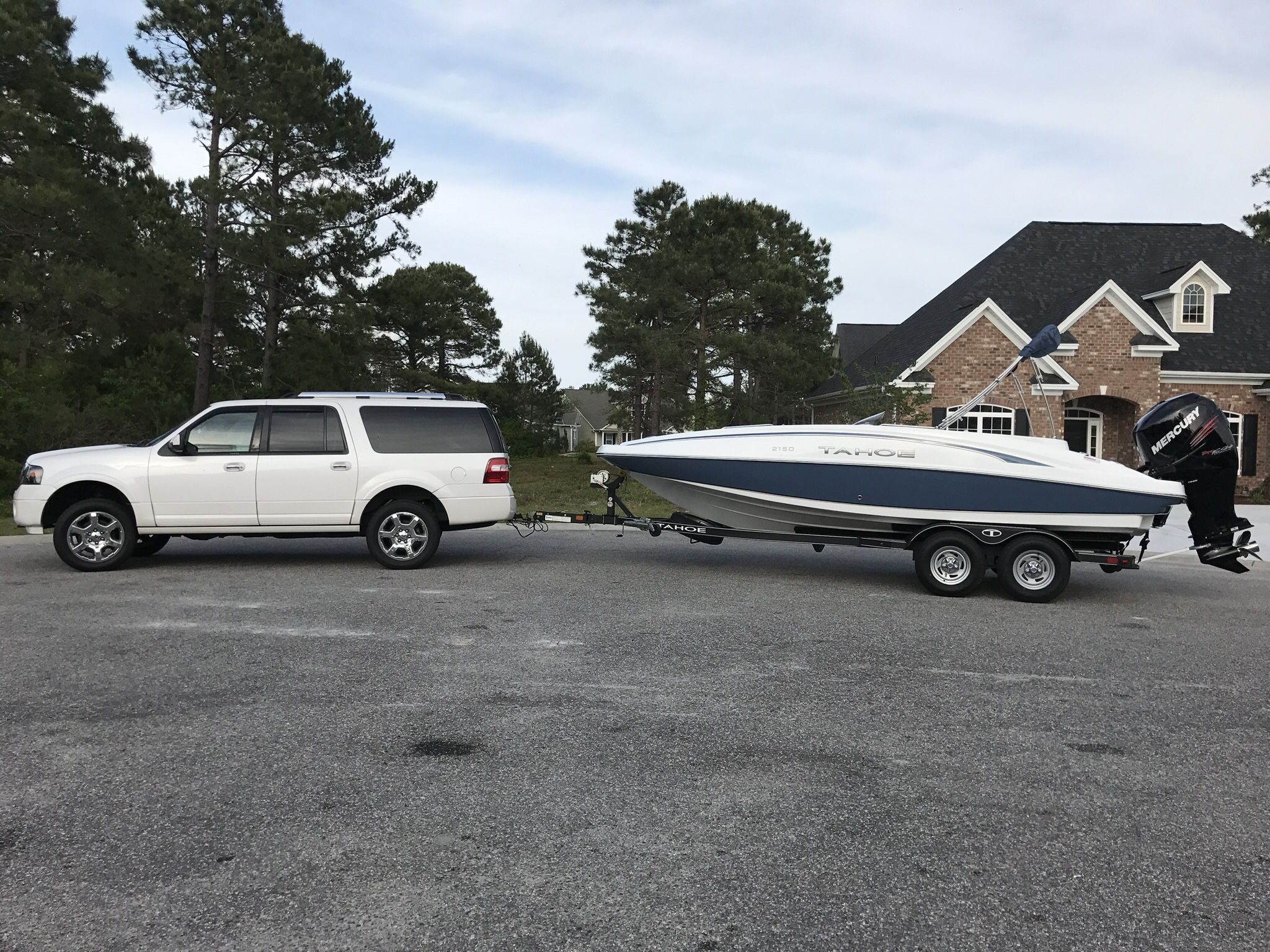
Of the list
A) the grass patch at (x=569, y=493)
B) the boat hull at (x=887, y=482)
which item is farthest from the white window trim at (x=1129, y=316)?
the boat hull at (x=887, y=482)

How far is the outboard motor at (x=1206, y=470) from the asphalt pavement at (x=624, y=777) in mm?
1430

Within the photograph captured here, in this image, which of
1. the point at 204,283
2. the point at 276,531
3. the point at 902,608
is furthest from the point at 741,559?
the point at 204,283

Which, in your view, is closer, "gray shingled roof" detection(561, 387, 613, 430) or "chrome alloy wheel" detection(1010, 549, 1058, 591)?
"chrome alloy wheel" detection(1010, 549, 1058, 591)

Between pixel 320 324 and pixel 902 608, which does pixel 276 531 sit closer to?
pixel 902 608

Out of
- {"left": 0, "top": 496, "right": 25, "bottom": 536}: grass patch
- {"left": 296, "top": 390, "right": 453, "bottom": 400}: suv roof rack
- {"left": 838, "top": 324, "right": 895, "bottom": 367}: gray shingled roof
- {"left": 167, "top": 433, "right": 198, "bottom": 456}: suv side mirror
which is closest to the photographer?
{"left": 167, "top": 433, "right": 198, "bottom": 456}: suv side mirror

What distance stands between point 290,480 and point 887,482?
6.59 meters

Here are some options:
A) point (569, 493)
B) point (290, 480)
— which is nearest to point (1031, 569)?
point (290, 480)

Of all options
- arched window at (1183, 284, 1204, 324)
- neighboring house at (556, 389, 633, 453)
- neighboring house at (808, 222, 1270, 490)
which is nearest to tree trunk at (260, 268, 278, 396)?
neighboring house at (808, 222, 1270, 490)

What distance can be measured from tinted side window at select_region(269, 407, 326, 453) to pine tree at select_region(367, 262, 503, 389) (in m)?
35.4

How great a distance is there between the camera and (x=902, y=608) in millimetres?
9109

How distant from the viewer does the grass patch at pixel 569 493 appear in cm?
2012

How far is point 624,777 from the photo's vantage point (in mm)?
4641

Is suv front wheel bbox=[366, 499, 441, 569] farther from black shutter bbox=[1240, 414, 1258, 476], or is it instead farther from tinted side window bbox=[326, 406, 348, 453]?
black shutter bbox=[1240, 414, 1258, 476]

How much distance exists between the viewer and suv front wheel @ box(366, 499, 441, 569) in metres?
10.9
